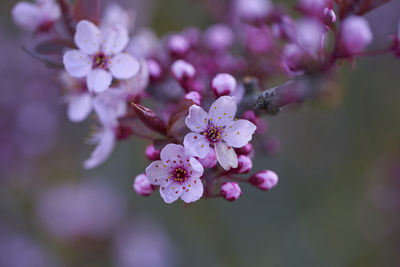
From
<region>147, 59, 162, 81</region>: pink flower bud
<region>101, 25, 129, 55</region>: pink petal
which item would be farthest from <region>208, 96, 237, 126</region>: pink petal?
<region>147, 59, 162, 81</region>: pink flower bud

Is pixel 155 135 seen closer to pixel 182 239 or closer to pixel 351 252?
pixel 182 239

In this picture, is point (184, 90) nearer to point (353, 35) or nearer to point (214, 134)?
point (214, 134)

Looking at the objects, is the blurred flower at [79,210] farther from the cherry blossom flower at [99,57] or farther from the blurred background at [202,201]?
the cherry blossom flower at [99,57]

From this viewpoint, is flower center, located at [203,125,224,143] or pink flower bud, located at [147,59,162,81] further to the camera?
pink flower bud, located at [147,59,162,81]

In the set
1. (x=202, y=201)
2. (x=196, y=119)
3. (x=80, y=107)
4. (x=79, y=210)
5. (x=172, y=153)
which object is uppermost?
(x=196, y=119)

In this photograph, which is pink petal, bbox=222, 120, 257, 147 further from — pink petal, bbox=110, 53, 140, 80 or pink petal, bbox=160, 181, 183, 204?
pink petal, bbox=110, 53, 140, 80

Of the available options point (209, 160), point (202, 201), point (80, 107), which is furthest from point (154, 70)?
point (202, 201)
